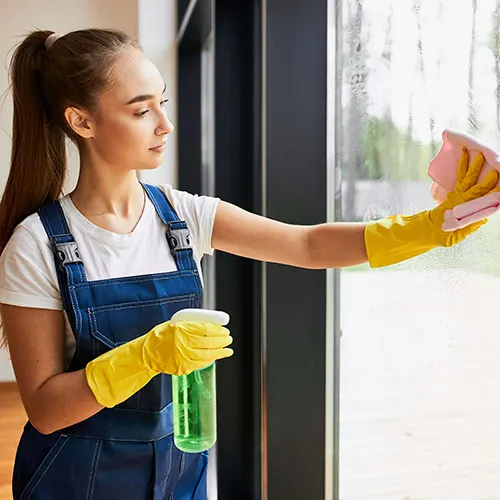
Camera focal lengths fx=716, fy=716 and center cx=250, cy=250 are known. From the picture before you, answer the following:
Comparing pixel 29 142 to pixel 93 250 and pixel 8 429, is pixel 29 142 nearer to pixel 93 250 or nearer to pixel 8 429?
pixel 93 250

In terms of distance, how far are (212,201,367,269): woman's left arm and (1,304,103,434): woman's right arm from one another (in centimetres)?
37

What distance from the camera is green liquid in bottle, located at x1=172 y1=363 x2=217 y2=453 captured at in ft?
4.16

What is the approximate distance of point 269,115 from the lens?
1.55 meters

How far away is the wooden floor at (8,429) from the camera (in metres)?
2.88

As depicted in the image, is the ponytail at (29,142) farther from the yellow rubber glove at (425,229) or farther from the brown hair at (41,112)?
the yellow rubber glove at (425,229)

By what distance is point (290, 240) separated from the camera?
4.47 ft

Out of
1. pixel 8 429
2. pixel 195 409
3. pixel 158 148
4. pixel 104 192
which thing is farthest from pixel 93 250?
pixel 8 429

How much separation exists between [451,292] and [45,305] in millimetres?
716

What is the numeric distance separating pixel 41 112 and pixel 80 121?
4.9 inches

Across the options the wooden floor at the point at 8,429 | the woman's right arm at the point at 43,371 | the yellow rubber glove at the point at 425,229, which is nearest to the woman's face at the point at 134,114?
the woman's right arm at the point at 43,371

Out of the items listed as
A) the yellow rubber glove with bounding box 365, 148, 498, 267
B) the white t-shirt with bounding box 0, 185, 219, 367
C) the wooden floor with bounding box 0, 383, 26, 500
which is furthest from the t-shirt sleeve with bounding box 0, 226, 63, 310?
the wooden floor with bounding box 0, 383, 26, 500

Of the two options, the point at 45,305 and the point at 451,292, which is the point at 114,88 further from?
the point at 451,292

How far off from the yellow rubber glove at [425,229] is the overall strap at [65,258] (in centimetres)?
53

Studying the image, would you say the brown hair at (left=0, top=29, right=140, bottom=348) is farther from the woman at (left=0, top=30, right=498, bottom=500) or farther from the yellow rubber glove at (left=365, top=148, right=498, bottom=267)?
the yellow rubber glove at (left=365, top=148, right=498, bottom=267)
